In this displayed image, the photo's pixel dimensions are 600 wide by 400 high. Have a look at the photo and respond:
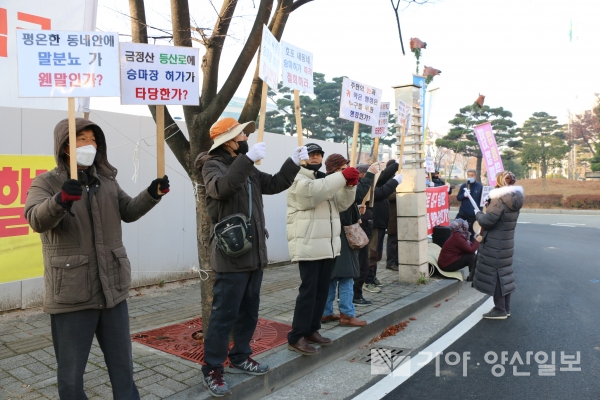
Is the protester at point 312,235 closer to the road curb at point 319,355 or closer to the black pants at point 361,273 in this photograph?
the road curb at point 319,355

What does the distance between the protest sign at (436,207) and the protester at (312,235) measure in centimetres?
507

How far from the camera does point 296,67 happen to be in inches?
184

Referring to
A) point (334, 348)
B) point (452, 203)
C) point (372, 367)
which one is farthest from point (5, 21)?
point (452, 203)

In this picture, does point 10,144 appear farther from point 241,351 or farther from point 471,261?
point 471,261

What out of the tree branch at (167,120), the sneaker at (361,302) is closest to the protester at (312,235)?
the tree branch at (167,120)

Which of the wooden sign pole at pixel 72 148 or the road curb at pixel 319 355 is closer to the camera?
the wooden sign pole at pixel 72 148

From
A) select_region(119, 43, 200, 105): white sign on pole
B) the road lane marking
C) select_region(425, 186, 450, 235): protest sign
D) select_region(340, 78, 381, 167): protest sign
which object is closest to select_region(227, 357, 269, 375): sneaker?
the road lane marking

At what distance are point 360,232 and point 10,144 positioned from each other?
411 centimetres

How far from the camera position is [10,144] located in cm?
551

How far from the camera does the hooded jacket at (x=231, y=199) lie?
3.23m

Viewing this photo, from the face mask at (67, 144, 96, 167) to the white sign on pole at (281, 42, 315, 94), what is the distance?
7.01 feet

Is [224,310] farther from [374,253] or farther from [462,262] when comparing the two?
[462,262]

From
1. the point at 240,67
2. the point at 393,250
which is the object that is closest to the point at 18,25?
the point at 240,67

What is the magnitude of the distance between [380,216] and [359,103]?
222 centimetres
